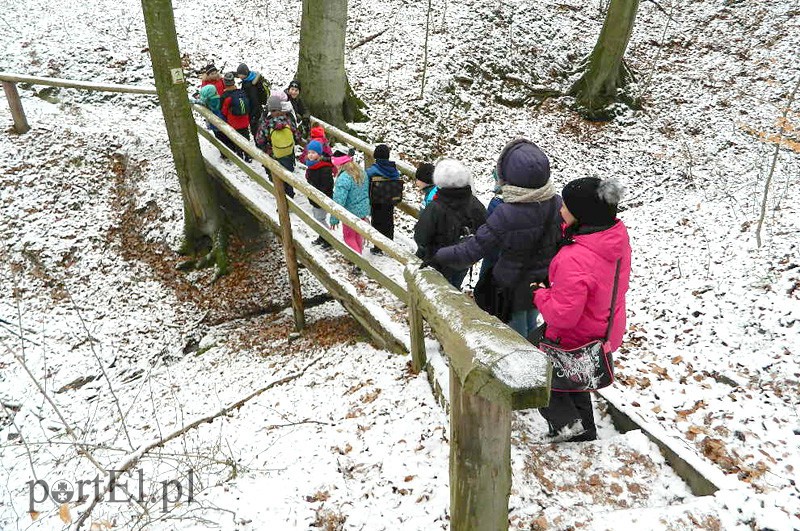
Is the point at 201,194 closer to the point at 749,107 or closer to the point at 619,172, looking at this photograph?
the point at 619,172

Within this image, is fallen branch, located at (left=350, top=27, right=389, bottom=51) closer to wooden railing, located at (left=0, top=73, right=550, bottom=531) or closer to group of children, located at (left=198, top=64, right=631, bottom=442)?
group of children, located at (left=198, top=64, right=631, bottom=442)

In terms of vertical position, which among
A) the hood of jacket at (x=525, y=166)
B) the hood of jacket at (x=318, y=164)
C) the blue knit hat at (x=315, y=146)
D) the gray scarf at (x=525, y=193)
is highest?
the hood of jacket at (x=525, y=166)

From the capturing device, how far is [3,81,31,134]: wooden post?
31.8 feet

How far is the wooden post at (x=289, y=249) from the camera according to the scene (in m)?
6.34

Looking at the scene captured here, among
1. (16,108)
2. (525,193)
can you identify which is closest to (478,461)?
(525,193)

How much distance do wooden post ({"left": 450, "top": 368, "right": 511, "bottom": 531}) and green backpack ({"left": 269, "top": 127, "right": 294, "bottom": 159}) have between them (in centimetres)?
624

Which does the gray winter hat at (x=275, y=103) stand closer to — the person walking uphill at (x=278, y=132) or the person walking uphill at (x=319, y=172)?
the person walking uphill at (x=278, y=132)

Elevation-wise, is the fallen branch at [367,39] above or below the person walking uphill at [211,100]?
above


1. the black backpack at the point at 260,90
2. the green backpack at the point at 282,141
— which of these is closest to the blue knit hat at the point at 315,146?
the green backpack at the point at 282,141

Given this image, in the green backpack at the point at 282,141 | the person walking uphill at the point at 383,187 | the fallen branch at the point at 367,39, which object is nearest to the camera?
the person walking uphill at the point at 383,187

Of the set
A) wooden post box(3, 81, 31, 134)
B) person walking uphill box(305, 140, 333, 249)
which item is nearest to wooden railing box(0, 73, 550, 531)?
person walking uphill box(305, 140, 333, 249)

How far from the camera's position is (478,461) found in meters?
2.17

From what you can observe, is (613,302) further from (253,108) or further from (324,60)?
(324,60)

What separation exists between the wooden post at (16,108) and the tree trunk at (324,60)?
5.65 meters
